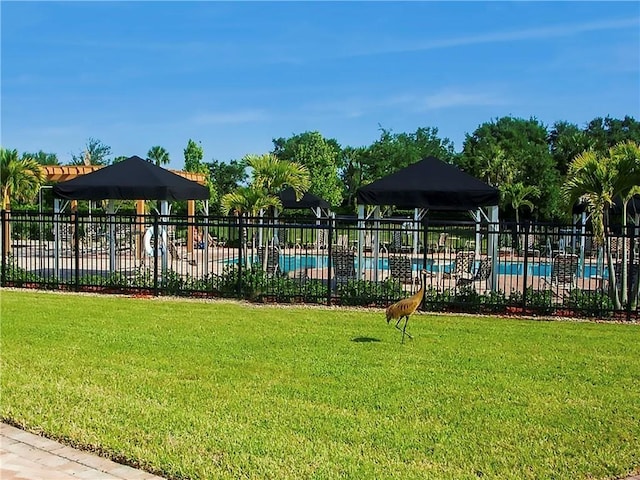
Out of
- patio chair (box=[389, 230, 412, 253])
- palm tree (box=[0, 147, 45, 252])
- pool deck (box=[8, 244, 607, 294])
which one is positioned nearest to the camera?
pool deck (box=[8, 244, 607, 294])

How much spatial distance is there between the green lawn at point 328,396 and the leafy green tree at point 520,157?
2884 centimetres

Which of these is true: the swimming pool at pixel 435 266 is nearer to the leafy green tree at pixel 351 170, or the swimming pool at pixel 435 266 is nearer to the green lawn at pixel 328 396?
the green lawn at pixel 328 396

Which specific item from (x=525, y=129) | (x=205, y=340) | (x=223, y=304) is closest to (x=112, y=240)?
(x=223, y=304)

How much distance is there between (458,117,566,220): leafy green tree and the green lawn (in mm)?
28842

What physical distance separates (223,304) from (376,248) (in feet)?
12.2

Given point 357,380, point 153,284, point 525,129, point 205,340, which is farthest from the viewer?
point 525,129

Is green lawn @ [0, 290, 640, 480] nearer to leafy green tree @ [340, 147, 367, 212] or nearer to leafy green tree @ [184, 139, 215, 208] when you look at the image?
leafy green tree @ [184, 139, 215, 208]

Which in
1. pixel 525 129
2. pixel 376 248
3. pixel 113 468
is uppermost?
pixel 525 129

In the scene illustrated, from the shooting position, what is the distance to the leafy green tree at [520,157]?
1500 inches

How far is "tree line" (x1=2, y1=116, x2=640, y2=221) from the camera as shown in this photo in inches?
1502

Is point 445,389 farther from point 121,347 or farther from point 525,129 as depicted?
point 525,129

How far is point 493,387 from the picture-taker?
6.08m

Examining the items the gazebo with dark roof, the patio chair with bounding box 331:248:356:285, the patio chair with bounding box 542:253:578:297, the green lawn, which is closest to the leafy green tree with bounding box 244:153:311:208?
the patio chair with bounding box 331:248:356:285

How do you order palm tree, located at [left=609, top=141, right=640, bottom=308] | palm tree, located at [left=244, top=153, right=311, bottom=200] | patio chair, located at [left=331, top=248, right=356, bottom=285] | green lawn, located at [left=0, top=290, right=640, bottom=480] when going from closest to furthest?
green lawn, located at [left=0, top=290, right=640, bottom=480] < palm tree, located at [left=609, top=141, right=640, bottom=308] < patio chair, located at [left=331, top=248, right=356, bottom=285] < palm tree, located at [left=244, top=153, right=311, bottom=200]
